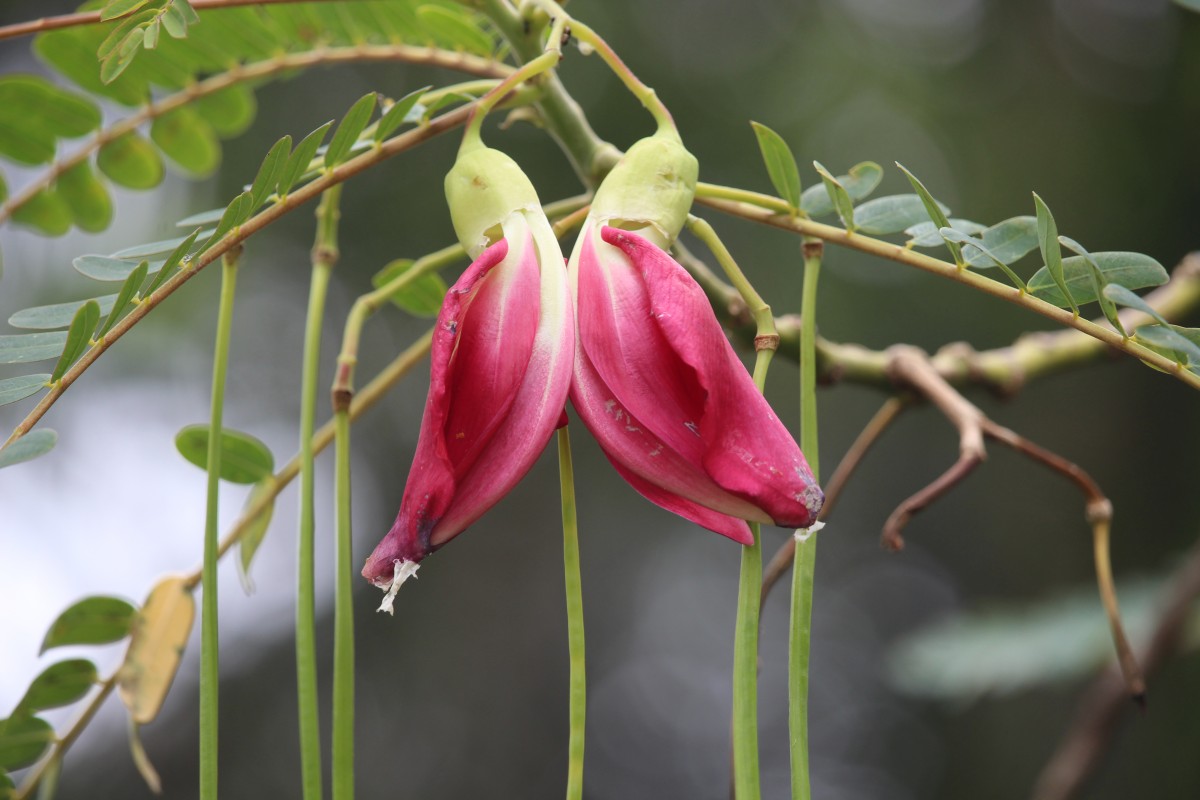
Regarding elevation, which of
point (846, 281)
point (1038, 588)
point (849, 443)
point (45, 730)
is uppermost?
point (45, 730)

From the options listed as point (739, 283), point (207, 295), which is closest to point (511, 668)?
point (207, 295)

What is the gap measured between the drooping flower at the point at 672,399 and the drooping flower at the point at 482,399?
1 centimetres

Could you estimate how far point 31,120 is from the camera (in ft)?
2.08

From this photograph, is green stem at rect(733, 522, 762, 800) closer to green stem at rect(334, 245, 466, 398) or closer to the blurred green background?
green stem at rect(334, 245, 466, 398)

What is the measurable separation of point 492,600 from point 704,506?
2226 mm

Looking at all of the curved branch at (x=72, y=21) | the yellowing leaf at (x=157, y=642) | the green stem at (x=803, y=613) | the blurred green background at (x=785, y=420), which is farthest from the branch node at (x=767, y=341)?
the blurred green background at (x=785, y=420)

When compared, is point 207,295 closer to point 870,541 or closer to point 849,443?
point 849,443

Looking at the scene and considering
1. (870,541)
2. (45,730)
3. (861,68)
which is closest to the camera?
(45,730)

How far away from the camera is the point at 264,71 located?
2.19 feet

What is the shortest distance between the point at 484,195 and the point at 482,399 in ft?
0.28

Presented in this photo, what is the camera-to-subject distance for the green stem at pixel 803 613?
328mm

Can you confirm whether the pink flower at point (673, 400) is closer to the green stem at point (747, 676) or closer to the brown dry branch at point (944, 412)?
the green stem at point (747, 676)

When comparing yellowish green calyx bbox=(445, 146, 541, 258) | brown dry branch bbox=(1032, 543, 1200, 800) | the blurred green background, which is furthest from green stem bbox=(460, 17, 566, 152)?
the blurred green background

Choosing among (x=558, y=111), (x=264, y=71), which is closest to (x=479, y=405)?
(x=558, y=111)
